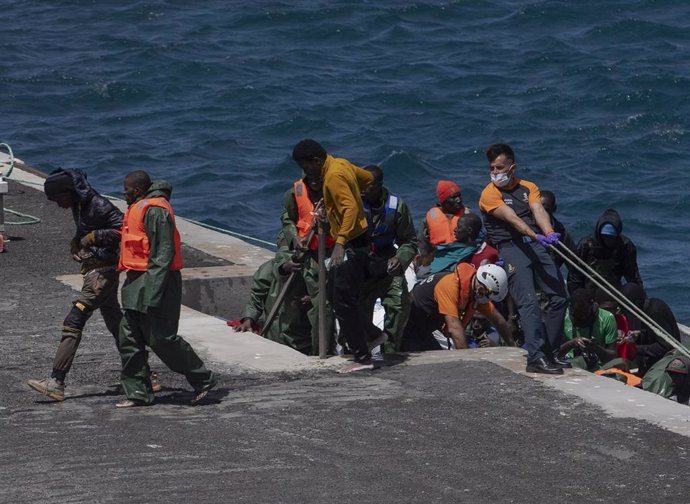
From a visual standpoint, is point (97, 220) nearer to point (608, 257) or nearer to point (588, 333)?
point (588, 333)

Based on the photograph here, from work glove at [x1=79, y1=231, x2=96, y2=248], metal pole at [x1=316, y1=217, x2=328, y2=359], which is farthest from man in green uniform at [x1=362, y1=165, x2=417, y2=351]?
work glove at [x1=79, y1=231, x2=96, y2=248]

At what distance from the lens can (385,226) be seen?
35.1 ft

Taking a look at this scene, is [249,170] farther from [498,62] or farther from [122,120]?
[498,62]

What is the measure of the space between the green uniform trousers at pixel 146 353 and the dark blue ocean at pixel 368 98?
36.9ft

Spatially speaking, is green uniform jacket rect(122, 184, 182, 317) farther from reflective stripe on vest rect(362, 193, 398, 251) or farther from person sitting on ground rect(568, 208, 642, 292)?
person sitting on ground rect(568, 208, 642, 292)

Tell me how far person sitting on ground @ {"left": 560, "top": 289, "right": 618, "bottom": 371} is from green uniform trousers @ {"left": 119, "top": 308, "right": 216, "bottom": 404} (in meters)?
3.13

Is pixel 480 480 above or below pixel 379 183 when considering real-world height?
below

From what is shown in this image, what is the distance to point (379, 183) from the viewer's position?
10.8 meters

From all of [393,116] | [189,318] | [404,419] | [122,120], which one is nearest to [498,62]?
[393,116]

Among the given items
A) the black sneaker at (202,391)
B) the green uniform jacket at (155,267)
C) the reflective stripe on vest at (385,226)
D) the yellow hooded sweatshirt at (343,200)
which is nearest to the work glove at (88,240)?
the green uniform jacket at (155,267)

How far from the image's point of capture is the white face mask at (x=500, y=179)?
33.1 ft

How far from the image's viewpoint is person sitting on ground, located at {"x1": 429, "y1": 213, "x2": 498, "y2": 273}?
38.8 feet

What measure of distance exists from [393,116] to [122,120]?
17.6 ft

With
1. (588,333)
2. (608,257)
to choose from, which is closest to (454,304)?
(588,333)
